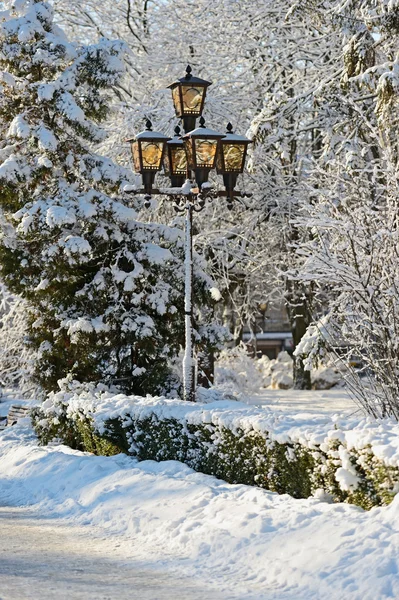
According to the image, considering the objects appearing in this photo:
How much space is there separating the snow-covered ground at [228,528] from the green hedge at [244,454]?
21cm

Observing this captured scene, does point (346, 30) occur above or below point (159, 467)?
above

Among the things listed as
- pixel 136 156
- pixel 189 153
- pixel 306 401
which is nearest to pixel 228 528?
pixel 189 153

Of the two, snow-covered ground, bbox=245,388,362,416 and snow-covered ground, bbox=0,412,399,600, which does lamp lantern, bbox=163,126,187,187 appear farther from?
snow-covered ground, bbox=245,388,362,416

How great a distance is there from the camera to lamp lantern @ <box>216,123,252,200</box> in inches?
503

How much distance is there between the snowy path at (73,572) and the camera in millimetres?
6736

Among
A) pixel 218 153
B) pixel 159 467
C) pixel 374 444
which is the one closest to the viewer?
pixel 374 444

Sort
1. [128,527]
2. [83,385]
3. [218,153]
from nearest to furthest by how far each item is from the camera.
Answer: [128,527]
[218,153]
[83,385]

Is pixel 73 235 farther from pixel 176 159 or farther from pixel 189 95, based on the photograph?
Answer: pixel 189 95

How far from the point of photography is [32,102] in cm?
1684

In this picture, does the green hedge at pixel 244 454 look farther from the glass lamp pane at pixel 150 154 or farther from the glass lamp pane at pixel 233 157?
the glass lamp pane at pixel 233 157

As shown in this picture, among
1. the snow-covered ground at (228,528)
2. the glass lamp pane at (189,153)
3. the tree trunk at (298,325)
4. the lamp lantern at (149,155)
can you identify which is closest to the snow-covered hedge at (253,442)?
the snow-covered ground at (228,528)

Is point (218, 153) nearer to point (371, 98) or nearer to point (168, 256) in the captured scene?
point (168, 256)

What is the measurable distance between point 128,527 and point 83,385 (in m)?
6.73

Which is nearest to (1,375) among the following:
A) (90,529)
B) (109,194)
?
(109,194)
